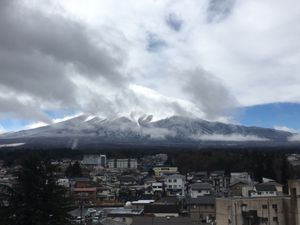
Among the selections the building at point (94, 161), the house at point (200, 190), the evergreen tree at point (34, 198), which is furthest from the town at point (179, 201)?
the building at point (94, 161)

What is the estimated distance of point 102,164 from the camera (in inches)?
3364

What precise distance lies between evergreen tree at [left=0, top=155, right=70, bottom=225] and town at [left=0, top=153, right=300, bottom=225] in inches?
16.0

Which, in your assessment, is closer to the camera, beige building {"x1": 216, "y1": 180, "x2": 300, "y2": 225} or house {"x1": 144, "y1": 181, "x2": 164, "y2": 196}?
beige building {"x1": 216, "y1": 180, "x2": 300, "y2": 225}

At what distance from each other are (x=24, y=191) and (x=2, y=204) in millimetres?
606

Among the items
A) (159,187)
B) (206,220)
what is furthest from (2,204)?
(159,187)

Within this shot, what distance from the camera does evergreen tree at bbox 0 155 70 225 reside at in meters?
7.25

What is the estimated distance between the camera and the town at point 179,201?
1923cm

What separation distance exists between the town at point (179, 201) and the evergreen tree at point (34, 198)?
0.41 meters

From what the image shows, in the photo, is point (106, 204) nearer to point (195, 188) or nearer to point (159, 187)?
point (195, 188)

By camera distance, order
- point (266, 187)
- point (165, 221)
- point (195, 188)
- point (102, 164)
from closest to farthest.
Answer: point (165, 221), point (266, 187), point (195, 188), point (102, 164)

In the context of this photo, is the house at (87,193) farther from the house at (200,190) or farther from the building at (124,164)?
the building at (124,164)

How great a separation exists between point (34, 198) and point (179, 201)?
2759 centimetres

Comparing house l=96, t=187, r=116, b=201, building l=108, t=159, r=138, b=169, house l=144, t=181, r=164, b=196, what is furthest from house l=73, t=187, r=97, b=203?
building l=108, t=159, r=138, b=169

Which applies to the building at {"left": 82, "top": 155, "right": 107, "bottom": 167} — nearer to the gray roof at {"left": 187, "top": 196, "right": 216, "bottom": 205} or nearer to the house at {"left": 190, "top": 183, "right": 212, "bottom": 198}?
the house at {"left": 190, "top": 183, "right": 212, "bottom": 198}
